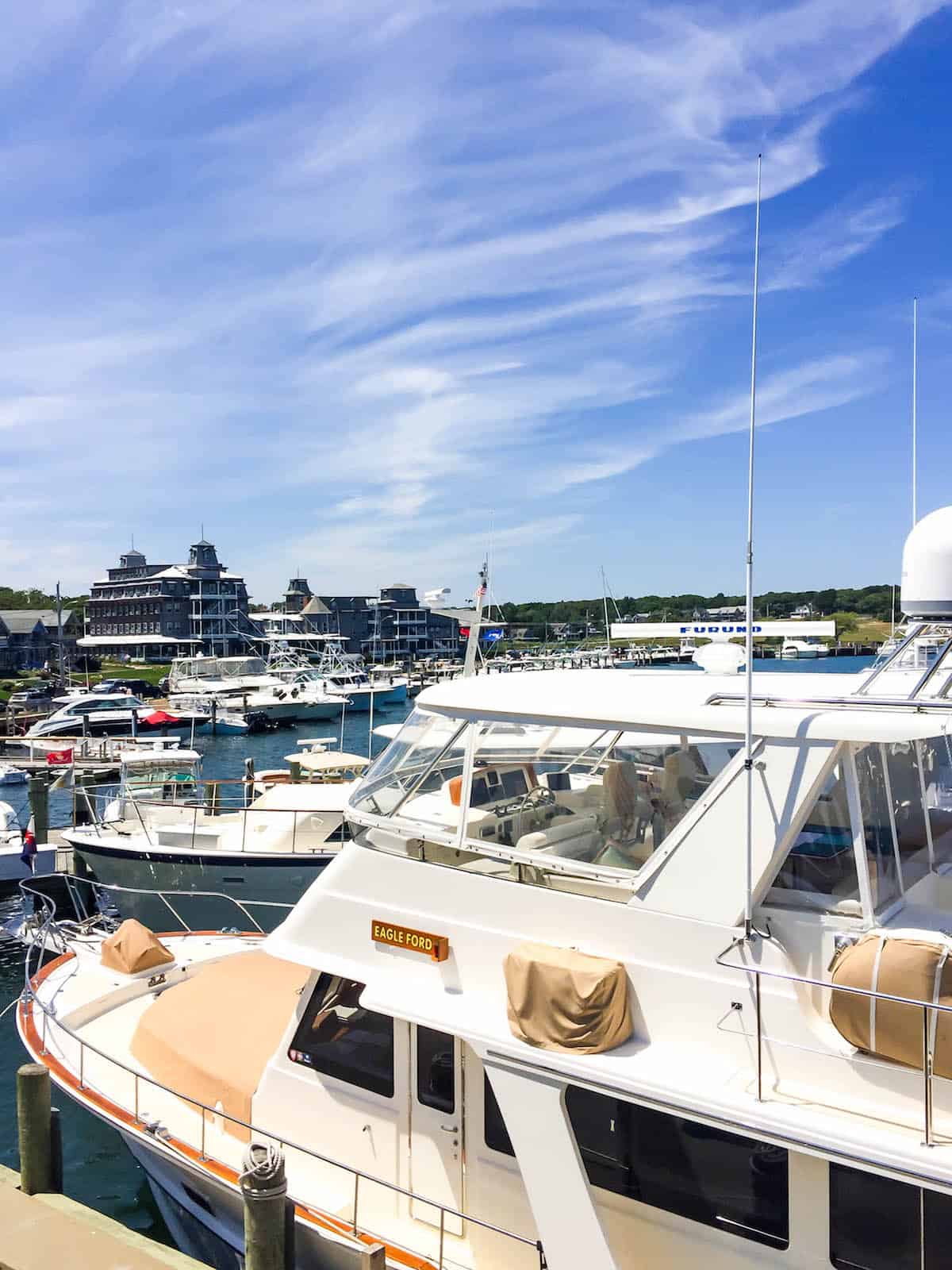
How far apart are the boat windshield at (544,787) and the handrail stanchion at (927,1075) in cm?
155

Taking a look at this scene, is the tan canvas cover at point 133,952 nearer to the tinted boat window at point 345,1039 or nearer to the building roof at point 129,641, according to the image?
the tinted boat window at point 345,1039

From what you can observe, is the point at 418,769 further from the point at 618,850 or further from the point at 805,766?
the point at 805,766

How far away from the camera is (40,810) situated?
2086 cm

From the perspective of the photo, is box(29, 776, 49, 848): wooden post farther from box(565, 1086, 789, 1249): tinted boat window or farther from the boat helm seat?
box(565, 1086, 789, 1249): tinted boat window

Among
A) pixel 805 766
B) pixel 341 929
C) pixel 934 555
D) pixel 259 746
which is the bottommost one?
pixel 259 746

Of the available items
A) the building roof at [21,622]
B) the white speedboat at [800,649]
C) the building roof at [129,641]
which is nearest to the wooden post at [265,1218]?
the white speedboat at [800,649]

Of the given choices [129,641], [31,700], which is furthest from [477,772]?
[129,641]

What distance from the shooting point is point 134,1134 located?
7.02m

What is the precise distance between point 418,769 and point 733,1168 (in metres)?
3.02

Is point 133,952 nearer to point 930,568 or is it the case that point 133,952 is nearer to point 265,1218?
point 265,1218

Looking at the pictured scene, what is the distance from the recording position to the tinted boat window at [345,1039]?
6.28 meters

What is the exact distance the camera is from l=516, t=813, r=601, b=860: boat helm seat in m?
5.75

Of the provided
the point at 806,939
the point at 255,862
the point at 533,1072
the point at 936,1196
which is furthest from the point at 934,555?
the point at 255,862

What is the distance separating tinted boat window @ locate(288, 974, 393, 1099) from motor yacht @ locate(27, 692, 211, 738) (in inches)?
1763
